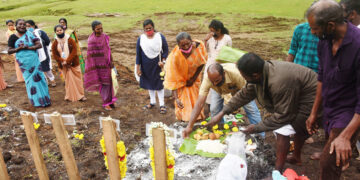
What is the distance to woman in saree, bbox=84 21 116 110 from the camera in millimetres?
4840

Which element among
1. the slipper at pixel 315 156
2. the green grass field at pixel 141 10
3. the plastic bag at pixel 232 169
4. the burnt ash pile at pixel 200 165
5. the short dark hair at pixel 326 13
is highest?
the green grass field at pixel 141 10

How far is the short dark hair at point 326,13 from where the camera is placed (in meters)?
1.91

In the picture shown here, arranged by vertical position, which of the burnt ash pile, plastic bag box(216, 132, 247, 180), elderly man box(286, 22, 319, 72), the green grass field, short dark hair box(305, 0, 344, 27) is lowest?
the burnt ash pile

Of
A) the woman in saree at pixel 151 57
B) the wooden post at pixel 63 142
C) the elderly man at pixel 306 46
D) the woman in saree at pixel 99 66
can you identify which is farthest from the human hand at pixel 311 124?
the woman in saree at pixel 99 66

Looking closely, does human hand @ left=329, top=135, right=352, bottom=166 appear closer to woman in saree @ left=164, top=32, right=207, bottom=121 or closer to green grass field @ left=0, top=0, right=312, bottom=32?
woman in saree @ left=164, top=32, right=207, bottom=121

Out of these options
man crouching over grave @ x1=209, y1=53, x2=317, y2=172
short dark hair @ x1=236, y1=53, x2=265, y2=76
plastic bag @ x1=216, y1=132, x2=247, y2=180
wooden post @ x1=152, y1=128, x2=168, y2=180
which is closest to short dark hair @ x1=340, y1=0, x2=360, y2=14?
man crouching over grave @ x1=209, y1=53, x2=317, y2=172

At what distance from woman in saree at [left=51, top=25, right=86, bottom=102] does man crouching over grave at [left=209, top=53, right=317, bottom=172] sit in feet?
12.6

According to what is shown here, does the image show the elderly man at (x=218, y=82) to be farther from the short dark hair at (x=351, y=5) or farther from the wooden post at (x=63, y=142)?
the short dark hair at (x=351, y=5)

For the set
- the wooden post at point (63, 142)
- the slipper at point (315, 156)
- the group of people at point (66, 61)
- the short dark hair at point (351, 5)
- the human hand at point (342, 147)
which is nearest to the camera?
the human hand at point (342, 147)

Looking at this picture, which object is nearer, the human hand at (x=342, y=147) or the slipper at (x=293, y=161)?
the human hand at (x=342, y=147)

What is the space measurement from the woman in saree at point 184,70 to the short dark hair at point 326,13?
6.77ft

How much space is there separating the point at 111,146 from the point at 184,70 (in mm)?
2180

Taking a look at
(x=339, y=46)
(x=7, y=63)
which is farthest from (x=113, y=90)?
(x=7, y=63)

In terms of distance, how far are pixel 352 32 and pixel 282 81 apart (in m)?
0.67
